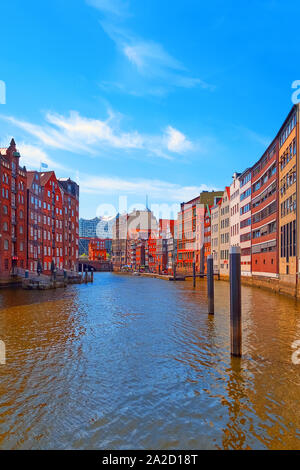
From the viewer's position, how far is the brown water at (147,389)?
307 inches

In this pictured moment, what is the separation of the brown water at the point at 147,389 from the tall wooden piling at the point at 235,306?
59 centimetres

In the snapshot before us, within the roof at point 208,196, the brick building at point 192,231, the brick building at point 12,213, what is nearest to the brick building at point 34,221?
the brick building at point 12,213

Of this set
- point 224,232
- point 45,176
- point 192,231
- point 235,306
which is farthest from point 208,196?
point 235,306

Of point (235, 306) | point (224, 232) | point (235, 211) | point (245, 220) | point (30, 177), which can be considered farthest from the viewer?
point (224, 232)

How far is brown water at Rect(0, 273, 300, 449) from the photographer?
25.6ft

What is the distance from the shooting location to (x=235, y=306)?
44.4 ft

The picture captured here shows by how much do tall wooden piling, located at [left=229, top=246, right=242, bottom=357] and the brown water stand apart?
23.4 inches

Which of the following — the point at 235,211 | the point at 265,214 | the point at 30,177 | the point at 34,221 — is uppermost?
the point at 30,177

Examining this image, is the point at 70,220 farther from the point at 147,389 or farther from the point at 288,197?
the point at 147,389

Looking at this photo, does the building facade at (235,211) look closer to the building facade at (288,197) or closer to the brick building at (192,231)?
the brick building at (192,231)

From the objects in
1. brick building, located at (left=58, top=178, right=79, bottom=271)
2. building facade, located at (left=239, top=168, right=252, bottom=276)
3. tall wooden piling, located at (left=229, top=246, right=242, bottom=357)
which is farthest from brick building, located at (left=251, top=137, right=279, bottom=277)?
brick building, located at (left=58, top=178, right=79, bottom=271)

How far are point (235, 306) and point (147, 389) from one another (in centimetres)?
486

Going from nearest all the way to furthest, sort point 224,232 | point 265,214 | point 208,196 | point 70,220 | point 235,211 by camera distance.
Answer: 1. point 265,214
2. point 235,211
3. point 224,232
4. point 70,220
5. point 208,196

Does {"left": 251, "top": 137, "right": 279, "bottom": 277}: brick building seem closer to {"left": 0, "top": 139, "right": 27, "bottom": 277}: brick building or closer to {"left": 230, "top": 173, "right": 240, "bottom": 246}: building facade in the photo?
{"left": 230, "top": 173, "right": 240, "bottom": 246}: building facade
